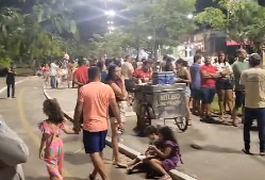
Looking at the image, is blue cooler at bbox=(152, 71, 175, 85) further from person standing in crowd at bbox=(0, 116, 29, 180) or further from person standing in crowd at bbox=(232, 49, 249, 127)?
person standing in crowd at bbox=(0, 116, 29, 180)

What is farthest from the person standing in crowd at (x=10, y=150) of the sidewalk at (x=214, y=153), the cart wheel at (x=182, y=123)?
the cart wheel at (x=182, y=123)

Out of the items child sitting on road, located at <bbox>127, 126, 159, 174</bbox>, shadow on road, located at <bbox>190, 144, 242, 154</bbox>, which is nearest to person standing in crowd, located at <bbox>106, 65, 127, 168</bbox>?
child sitting on road, located at <bbox>127, 126, 159, 174</bbox>

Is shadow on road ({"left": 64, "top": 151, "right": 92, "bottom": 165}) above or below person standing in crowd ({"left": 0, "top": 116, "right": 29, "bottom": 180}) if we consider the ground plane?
below

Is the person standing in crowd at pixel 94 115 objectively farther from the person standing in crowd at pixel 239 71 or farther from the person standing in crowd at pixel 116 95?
the person standing in crowd at pixel 239 71

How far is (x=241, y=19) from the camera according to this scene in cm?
2095

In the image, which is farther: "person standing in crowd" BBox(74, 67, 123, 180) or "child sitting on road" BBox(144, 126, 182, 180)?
"child sitting on road" BBox(144, 126, 182, 180)

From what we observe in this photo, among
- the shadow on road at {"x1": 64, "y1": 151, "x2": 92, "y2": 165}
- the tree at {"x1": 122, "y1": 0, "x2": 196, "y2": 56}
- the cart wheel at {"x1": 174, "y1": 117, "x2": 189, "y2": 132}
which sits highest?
the tree at {"x1": 122, "y1": 0, "x2": 196, "y2": 56}

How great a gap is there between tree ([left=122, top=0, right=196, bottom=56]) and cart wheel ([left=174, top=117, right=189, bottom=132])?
21.7 meters

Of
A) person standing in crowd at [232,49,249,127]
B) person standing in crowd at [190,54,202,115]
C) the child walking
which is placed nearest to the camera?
the child walking

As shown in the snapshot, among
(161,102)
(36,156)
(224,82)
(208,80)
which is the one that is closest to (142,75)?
(208,80)

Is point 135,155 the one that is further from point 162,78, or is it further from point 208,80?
point 208,80

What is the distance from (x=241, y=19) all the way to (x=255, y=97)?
45.6 ft

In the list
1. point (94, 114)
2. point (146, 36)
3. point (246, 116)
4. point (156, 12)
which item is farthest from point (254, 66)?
point (146, 36)

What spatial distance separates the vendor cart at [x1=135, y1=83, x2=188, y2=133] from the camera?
984 cm
